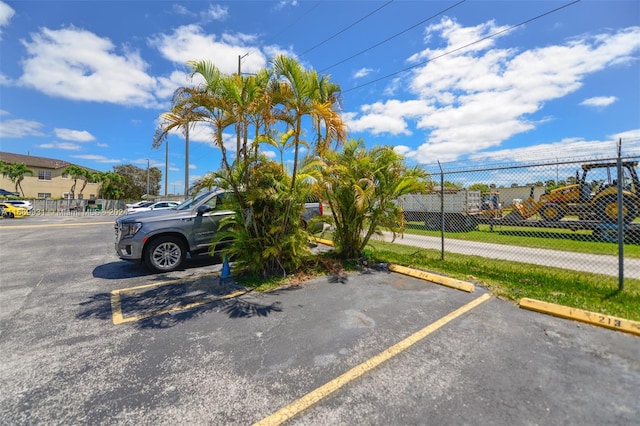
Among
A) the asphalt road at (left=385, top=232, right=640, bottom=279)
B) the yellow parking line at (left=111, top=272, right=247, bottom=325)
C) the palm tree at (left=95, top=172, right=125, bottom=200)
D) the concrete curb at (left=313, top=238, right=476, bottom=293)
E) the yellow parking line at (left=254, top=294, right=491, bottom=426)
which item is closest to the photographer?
the yellow parking line at (left=254, top=294, right=491, bottom=426)

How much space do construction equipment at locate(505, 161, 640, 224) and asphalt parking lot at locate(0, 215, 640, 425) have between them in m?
8.47

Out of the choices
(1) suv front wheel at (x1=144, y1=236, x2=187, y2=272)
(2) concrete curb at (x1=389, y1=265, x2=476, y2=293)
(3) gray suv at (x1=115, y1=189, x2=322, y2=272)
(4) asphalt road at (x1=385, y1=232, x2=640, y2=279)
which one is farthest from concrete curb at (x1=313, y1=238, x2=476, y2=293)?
(1) suv front wheel at (x1=144, y1=236, x2=187, y2=272)

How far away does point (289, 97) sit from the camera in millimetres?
5594

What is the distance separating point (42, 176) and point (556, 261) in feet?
203

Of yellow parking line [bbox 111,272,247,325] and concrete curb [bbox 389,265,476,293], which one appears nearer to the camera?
yellow parking line [bbox 111,272,247,325]

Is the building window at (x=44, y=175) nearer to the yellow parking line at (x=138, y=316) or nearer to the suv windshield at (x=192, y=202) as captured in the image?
the suv windshield at (x=192, y=202)

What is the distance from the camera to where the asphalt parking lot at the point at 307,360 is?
2.31 metres

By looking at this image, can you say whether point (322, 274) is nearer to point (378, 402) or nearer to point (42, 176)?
point (378, 402)

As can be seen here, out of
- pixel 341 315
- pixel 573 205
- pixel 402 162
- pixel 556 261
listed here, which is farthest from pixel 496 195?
pixel 341 315

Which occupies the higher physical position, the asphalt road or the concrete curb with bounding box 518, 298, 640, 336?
the asphalt road

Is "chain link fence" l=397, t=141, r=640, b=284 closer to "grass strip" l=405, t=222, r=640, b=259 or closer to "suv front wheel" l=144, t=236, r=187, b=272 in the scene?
"grass strip" l=405, t=222, r=640, b=259

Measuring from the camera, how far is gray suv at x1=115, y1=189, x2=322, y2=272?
21.1 feet

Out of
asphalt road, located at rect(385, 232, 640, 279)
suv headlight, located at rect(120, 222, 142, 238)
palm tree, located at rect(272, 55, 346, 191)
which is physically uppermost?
palm tree, located at rect(272, 55, 346, 191)

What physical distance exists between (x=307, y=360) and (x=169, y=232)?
4959 mm
